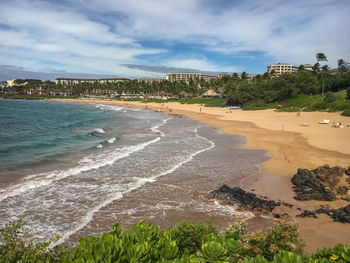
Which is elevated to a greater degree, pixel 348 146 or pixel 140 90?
pixel 140 90

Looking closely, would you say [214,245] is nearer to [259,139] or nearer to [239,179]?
[239,179]

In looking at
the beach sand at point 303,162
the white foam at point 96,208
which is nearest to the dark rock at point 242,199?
the beach sand at point 303,162

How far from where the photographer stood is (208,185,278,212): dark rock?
10.9 metres

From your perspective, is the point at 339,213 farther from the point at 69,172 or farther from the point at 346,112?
the point at 346,112

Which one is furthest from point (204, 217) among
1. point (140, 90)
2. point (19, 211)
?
point (140, 90)

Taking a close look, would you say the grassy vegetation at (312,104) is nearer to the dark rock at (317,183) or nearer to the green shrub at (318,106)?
the green shrub at (318,106)

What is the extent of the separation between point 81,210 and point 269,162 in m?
13.5

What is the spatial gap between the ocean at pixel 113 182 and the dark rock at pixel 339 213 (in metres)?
3.25

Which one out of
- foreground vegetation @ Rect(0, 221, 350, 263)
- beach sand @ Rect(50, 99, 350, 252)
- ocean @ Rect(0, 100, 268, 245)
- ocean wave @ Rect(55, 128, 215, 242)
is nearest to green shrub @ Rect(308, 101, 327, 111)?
beach sand @ Rect(50, 99, 350, 252)

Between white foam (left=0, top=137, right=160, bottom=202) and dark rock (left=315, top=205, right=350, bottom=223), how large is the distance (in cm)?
1381

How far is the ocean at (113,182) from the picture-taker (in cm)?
1002

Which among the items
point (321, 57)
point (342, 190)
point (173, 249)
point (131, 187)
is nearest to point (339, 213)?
point (342, 190)

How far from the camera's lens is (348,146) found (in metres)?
20.3

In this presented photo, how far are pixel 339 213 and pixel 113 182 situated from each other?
1135 centimetres
